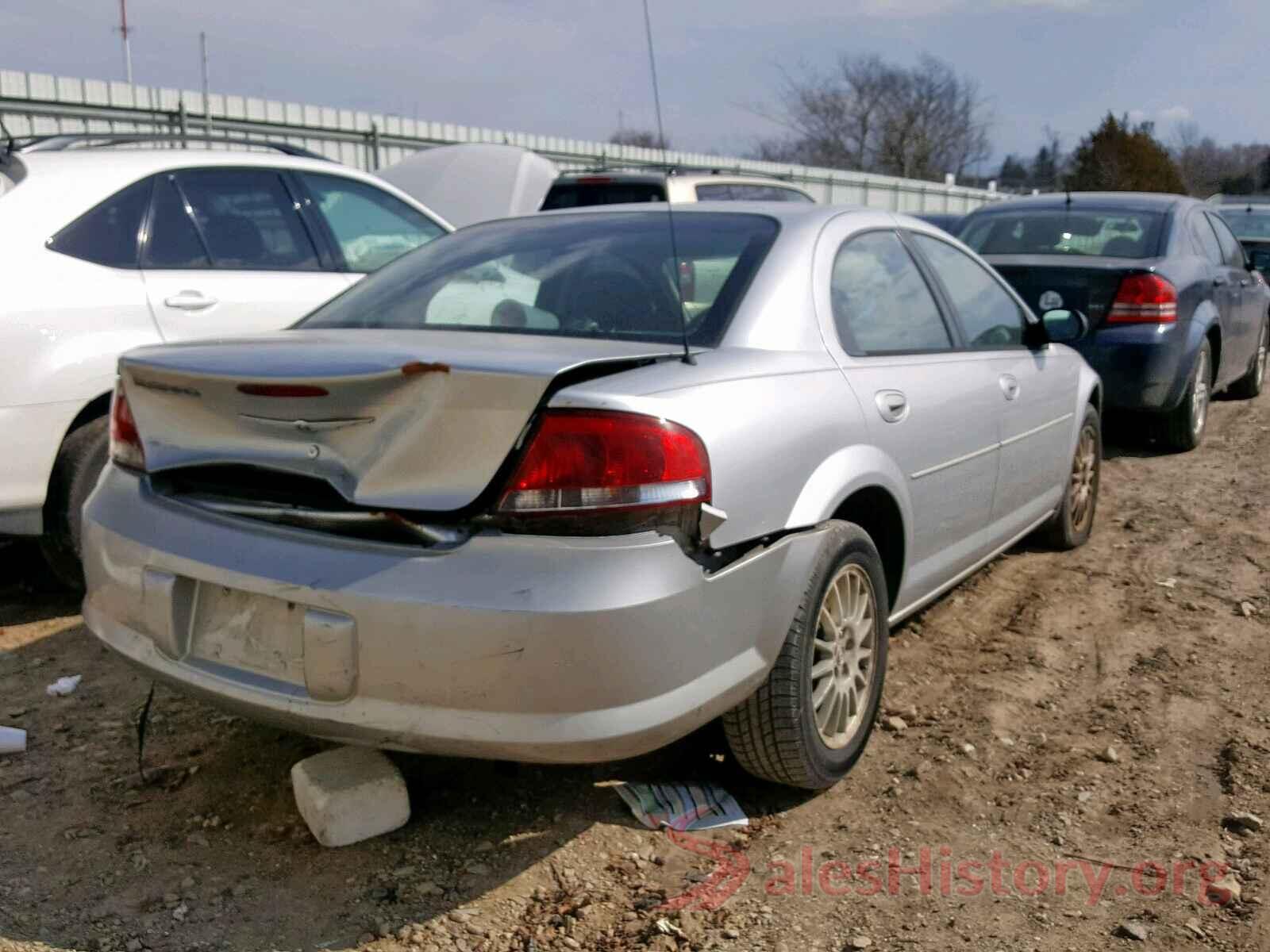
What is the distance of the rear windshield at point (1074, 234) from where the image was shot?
7414 mm

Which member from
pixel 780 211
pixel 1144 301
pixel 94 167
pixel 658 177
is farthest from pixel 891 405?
pixel 658 177

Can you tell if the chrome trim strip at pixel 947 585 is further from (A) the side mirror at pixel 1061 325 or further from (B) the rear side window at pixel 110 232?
(B) the rear side window at pixel 110 232

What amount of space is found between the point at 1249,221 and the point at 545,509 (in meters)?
13.7

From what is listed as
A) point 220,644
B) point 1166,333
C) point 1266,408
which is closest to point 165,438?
point 220,644

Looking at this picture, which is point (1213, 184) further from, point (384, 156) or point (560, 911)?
point (560, 911)

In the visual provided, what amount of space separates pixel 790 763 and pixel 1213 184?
5971 centimetres

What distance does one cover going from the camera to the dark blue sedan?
22.7 feet

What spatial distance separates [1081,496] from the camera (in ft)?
17.8

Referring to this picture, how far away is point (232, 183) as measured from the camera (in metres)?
5.12

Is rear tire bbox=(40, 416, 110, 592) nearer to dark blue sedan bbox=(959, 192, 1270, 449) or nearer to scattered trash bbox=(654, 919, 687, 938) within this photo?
scattered trash bbox=(654, 919, 687, 938)

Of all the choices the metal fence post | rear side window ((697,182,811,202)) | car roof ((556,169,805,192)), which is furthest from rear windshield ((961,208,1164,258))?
the metal fence post

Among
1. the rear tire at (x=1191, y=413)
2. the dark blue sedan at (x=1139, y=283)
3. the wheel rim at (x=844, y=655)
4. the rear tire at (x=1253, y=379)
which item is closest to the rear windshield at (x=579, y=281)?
the wheel rim at (x=844, y=655)

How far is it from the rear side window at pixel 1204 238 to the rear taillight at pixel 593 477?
6492mm

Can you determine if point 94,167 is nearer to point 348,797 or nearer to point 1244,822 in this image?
point 348,797
